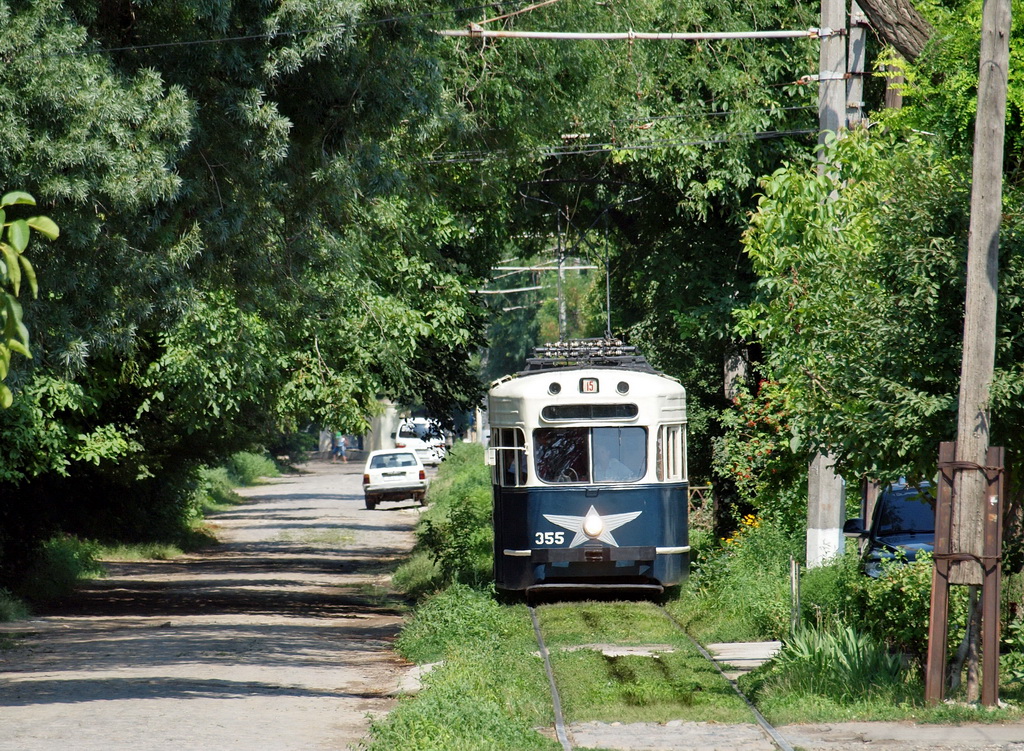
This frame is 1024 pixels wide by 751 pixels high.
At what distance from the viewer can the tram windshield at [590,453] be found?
687 inches

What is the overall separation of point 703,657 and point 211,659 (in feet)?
16.3

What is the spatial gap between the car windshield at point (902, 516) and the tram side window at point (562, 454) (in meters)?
3.56

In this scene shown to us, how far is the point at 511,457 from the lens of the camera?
58.2 feet

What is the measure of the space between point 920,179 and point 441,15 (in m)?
4.63

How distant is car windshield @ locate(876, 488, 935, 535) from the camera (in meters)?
16.3

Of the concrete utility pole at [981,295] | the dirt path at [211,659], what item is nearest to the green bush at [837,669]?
the concrete utility pole at [981,295]

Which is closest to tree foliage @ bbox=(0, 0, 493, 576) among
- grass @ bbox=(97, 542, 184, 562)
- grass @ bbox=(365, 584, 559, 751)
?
grass @ bbox=(365, 584, 559, 751)

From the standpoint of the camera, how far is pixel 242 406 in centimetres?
2208

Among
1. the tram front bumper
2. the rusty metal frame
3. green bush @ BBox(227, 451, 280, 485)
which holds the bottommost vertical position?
green bush @ BBox(227, 451, 280, 485)

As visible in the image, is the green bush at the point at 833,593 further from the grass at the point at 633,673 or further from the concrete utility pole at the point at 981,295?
the concrete utility pole at the point at 981,295

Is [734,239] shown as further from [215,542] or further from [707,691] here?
[215,542]

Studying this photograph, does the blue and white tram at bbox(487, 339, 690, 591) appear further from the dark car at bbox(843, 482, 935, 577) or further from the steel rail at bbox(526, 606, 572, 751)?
the dark car at bbox(843, 482, 935, 577)

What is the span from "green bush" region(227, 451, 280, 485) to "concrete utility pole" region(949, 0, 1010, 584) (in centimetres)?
4985

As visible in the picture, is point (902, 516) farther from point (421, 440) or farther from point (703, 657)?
point (421, 440)
